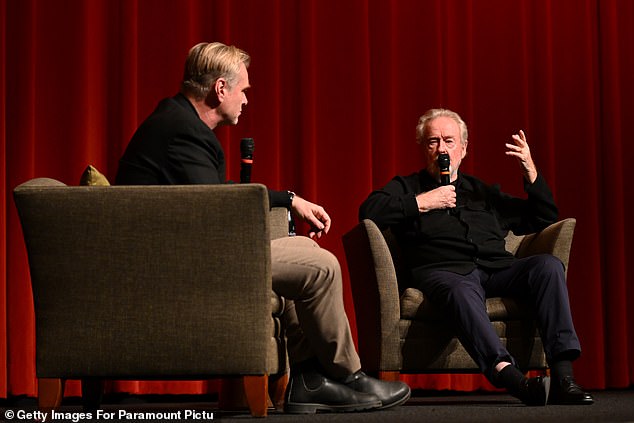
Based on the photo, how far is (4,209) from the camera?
3936mm

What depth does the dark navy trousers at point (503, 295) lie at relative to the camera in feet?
9.23

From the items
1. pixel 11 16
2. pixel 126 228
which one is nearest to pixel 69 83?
pixel 11 16

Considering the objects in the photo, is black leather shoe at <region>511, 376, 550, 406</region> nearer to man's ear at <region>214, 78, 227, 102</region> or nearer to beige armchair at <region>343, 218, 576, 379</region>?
beige armchair at <region>343, 218, 576, 379</region>

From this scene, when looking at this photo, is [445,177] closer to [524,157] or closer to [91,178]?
[524,157]

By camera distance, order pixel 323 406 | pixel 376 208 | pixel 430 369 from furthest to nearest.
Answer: pixel 376 208 < pixel 430 369 < pixel 323 406

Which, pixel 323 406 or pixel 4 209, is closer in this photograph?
pixel 323 406

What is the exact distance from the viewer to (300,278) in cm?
237

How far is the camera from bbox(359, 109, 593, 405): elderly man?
279 cm

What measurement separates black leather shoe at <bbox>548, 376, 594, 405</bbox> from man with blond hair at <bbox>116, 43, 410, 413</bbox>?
1.67ft

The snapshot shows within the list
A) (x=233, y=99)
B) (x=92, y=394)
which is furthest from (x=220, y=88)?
(x=92, y=394)

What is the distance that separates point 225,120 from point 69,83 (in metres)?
1.61

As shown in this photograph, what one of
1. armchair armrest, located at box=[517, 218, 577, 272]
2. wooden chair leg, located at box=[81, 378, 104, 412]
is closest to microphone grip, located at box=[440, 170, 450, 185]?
armchair armrest, located at box=[517, 218, 577, 272]

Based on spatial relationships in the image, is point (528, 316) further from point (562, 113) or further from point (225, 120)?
point (562, 113)

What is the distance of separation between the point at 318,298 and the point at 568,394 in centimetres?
90
